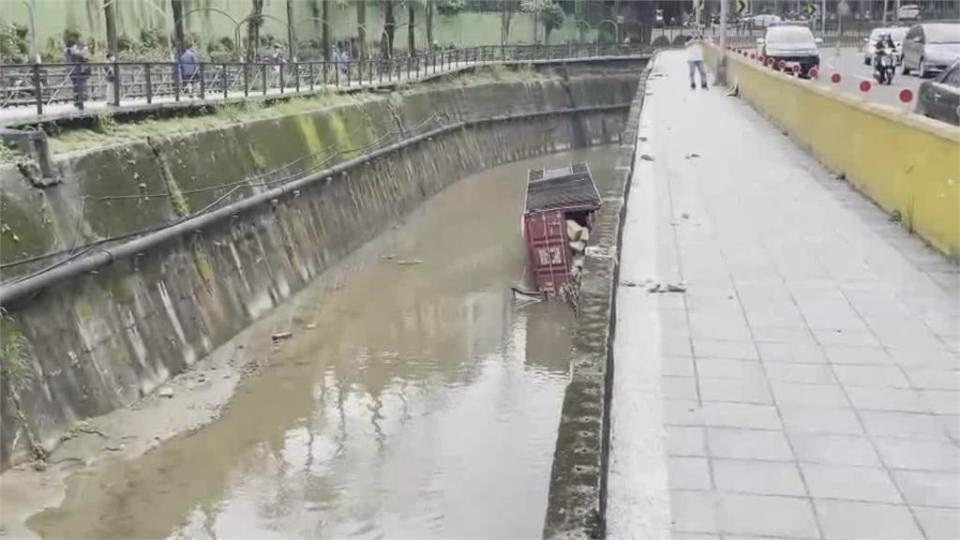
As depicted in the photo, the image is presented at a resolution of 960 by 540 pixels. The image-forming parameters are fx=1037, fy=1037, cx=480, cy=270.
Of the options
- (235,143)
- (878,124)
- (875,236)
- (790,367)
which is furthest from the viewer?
(235,143)

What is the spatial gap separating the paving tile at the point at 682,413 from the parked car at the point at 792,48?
2825 centimetres

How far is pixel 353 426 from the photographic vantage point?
39.7 ft

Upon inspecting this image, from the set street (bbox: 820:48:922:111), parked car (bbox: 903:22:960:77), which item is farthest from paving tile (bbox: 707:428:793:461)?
parked car (bbox: 903:22:960:77)

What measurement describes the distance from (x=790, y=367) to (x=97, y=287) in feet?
27.2

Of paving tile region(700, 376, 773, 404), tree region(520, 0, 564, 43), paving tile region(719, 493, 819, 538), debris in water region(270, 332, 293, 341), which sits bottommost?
debris in water region(270, 332, 293, 341)

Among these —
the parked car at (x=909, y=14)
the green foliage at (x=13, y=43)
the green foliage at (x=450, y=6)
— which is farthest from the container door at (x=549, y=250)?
the parked car at (x=909, y=14)

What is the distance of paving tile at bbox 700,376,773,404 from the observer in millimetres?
5512

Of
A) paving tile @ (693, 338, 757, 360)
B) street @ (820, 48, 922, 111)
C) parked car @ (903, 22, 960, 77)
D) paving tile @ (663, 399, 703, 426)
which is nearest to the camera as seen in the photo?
paving tile @ (663, 399, 703, 426)

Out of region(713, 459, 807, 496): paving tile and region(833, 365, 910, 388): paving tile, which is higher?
region(833, 365, 910, 388): paving tile

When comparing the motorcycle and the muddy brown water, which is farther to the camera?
the motorcycle

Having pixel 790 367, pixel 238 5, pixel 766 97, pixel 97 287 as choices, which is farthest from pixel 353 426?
pixel 238 5

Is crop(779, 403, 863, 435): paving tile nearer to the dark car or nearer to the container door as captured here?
the dark car

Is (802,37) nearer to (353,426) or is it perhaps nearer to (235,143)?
(235,143)

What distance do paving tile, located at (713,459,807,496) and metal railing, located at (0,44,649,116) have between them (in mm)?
10644
